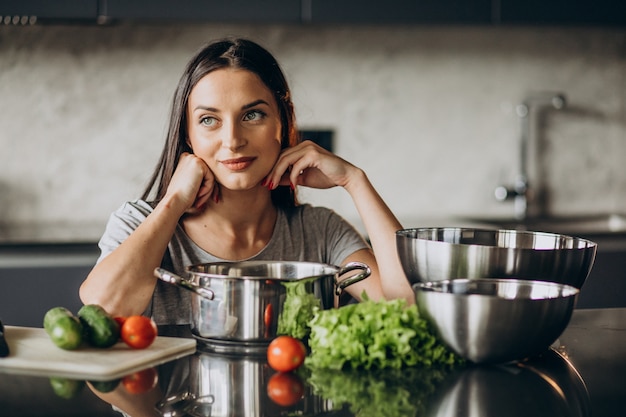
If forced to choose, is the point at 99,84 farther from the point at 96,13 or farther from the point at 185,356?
the point at 185,356

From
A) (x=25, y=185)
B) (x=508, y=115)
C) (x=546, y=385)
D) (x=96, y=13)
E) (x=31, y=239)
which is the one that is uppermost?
(x=96, y=13)

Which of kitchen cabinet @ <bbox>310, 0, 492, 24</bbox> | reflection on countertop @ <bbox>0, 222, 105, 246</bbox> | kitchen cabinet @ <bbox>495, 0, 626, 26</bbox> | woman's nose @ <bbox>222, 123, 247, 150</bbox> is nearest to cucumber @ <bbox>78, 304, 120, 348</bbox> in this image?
woman's nose @ <bbox>222, 123, 247, 150</bbox>

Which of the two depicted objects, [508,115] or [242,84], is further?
[508,115]

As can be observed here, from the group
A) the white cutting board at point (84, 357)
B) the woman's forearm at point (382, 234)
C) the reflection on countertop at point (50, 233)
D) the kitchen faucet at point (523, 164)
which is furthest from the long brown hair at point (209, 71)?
the kitchen faucet at point (523, 164)

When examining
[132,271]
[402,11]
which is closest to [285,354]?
[132,271]

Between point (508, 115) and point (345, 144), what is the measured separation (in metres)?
0.71

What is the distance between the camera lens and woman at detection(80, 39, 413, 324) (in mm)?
1794

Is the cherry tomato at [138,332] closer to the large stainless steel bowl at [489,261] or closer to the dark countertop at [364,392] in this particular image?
the dark countertop at [364,392]

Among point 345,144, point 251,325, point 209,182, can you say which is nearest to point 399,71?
point 345,144

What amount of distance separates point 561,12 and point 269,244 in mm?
1795

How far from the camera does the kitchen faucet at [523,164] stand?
3660mm

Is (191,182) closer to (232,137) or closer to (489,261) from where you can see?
(232,137)

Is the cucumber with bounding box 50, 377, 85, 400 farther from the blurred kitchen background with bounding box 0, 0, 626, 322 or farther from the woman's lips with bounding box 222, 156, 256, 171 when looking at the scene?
the blurred kitchen background with bounding box 0, 0, 626, 322

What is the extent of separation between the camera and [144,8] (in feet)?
10.0
